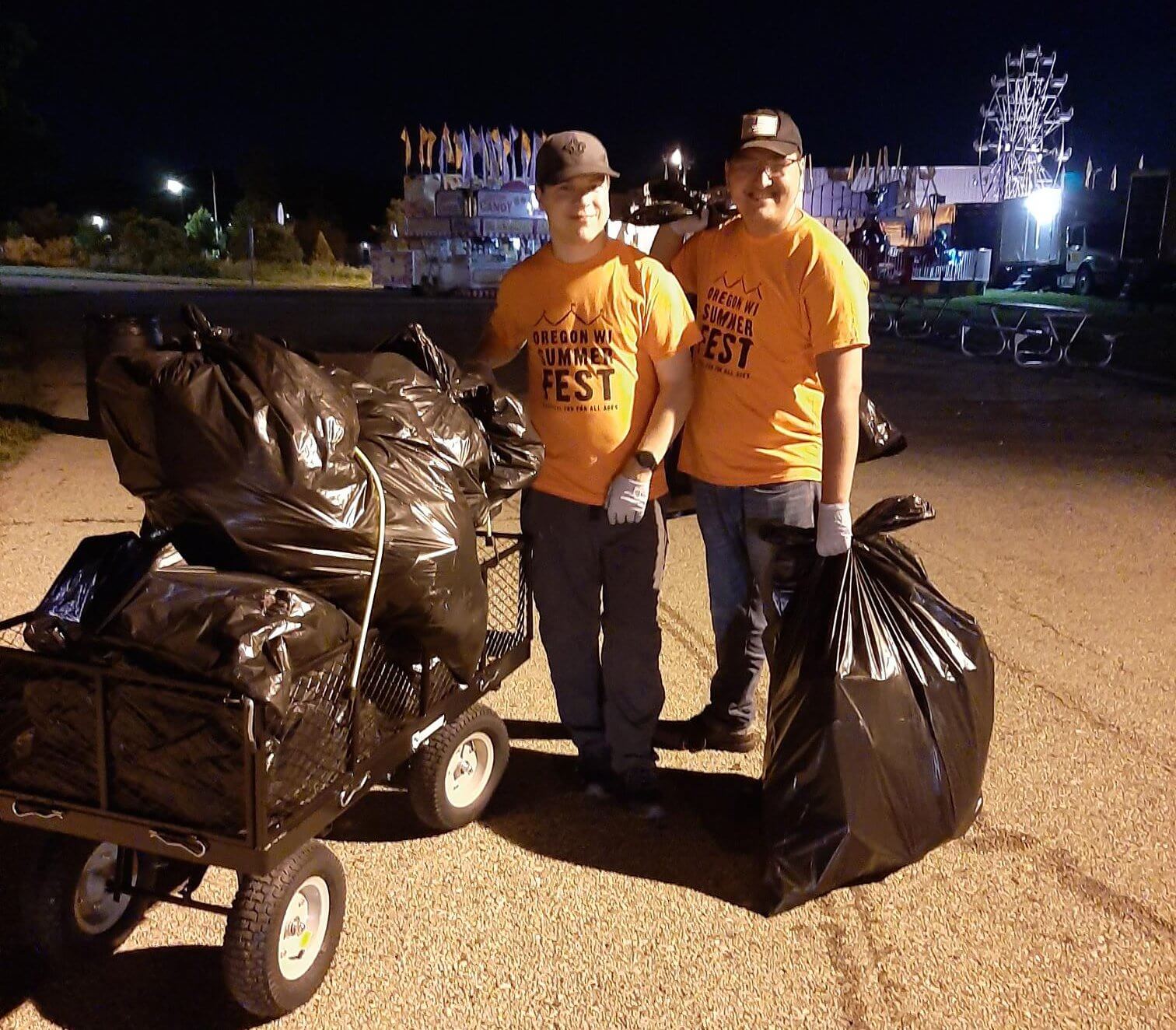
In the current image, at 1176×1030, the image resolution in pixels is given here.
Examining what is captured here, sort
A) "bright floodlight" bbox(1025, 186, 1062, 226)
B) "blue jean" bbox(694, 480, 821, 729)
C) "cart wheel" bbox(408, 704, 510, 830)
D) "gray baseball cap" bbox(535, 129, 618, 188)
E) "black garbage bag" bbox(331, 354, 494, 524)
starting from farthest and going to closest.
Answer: "bright floodlight" bbox(1025, 186, 1062, 226)
"blue jean" bbox(694, 480, 821, 729)
"cart wheel" bbox(408, 704, 510, 830)
"gray baseball cap" bbox(535, 129, 618, 188)
"black garbage bag" bbox(331, 354, 494, 524)

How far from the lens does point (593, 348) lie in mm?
3100

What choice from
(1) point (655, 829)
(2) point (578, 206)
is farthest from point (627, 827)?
(2) point (578, 206)

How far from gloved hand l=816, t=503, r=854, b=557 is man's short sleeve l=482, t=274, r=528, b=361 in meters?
1.05

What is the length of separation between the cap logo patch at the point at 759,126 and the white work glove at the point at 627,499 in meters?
1.02

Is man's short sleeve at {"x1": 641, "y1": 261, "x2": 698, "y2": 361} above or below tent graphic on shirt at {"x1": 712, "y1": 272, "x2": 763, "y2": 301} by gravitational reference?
below

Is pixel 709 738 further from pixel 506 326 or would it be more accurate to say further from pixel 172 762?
pixel 172 762

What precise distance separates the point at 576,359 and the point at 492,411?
1.07ft

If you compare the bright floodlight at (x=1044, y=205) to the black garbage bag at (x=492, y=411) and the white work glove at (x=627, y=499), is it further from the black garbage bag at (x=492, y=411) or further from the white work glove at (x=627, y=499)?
the black garbage bag at (x=492, y=411)

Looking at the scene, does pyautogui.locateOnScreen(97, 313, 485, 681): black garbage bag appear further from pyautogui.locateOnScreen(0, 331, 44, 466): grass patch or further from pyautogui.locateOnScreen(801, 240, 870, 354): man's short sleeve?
pyautogui.locateOnScreen(0, 331, 44, 466): grass patch

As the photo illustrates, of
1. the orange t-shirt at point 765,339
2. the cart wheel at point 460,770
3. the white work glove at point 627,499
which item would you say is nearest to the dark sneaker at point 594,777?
the cart wheel at point 460,770

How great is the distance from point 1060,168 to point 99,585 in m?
58.1

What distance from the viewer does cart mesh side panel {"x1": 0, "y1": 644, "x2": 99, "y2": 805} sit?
7.37ft

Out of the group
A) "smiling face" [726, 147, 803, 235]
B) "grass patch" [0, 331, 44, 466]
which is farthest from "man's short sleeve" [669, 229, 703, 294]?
"grass patch" [0, 331, 44, 466]

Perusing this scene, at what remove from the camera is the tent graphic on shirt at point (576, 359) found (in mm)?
3094
